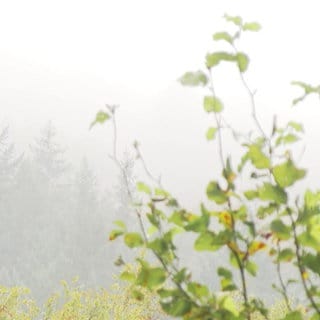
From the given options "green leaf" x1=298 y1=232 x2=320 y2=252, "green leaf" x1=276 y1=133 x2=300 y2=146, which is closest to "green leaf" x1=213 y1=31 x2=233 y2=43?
"green leaf" x1=276 y1=133 x2=300 y2=146

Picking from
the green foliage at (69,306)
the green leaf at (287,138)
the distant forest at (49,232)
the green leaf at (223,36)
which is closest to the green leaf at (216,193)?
the green leaf at (287,138)

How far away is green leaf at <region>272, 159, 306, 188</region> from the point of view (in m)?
0.96

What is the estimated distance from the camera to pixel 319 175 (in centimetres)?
7344

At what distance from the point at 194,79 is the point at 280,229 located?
0.41 metres

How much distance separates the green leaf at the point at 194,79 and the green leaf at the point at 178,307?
0.50 m

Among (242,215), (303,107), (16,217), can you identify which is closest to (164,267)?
(242,215)

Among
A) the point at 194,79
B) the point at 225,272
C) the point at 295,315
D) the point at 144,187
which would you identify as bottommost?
the point at 295,315

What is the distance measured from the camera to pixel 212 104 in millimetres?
1254

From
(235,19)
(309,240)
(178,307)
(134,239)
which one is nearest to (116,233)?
(134,239)

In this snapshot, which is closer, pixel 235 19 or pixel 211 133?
pixel 235 19

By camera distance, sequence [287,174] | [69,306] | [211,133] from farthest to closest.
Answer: [69,306]
[211,133]
[287,174]

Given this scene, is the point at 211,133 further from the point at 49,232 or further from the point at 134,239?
the point at 49,232

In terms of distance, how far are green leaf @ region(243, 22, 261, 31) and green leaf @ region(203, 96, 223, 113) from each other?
7.3 inches

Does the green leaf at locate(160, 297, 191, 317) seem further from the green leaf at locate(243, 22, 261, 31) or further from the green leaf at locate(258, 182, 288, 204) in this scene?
the green leaf at locate(243, 22, 261, 31)
